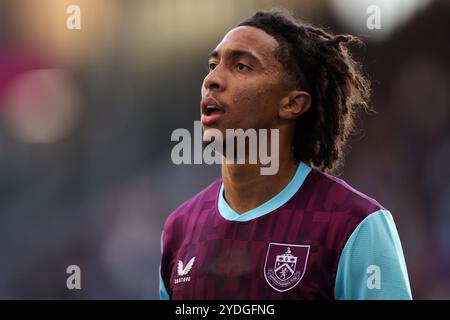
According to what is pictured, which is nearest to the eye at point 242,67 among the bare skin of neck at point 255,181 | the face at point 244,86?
the face at point 244,86

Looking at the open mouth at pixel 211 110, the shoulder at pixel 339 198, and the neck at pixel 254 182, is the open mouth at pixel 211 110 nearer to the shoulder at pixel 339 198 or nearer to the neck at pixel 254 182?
the neck at pixel 254 182

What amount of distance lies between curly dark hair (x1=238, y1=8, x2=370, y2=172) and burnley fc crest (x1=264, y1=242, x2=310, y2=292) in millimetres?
534

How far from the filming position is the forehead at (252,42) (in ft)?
10.8

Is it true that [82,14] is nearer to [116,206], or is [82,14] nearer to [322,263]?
[116,206]

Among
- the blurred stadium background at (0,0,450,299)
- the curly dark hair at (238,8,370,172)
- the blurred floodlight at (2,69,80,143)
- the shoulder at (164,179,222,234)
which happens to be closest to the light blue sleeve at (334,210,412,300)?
the curly dark hair at (238,8,370,172)

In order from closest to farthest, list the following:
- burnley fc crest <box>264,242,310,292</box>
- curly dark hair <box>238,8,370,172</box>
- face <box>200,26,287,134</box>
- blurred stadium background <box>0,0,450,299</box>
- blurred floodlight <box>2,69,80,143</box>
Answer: burnley fc crest <box>264,242,310,292</box> < face <box>200,26,287,134</box> < curly dark hair <box>238,8,370,172</box> < blurred stadium background <box>0,0,450,299</box> < blurred floodlight <box>2,69,80,143</box>

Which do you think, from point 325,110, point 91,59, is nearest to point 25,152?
point 91,59

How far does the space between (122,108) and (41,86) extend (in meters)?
0.91

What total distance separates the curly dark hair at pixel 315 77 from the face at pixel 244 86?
0.08 meters

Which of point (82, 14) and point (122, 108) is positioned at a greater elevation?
point (82, 14)

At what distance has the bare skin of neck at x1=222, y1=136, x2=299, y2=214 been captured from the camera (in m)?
3.27

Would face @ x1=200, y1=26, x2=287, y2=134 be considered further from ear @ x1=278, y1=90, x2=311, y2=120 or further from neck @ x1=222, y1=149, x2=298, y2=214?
neck @ x1=222, y1=149, x2=298, y2=214

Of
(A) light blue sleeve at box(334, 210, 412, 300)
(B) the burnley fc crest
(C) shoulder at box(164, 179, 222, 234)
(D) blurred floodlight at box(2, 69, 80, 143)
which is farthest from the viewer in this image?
(D) blurred floodlight at box(2, 69, 80, 143)

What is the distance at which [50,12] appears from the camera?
8109 mm
